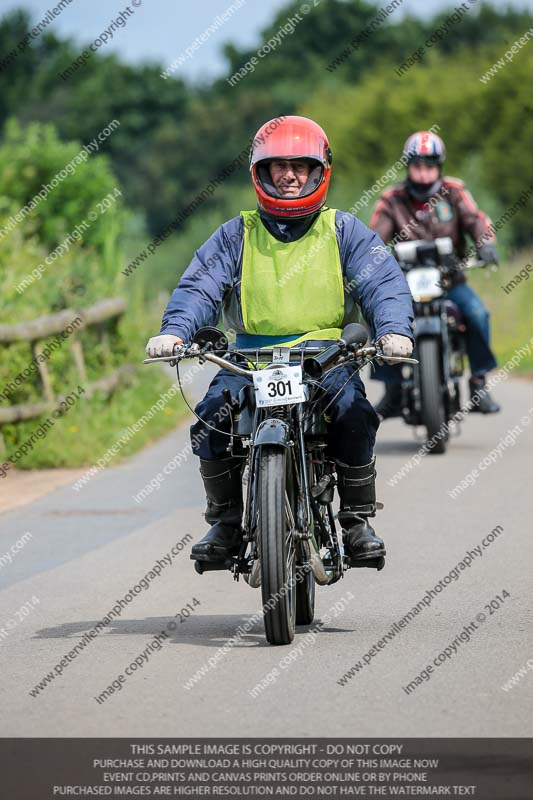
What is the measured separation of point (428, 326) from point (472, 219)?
92 cm

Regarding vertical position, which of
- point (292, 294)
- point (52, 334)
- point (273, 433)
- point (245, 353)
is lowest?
Result: point (52, 334)

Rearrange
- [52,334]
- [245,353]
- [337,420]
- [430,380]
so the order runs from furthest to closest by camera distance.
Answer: [52,334], [430,380], [337,420], [245,353]

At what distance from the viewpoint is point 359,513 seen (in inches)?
279

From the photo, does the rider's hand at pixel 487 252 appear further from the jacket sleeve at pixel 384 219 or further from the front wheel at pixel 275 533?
the front wheel at pixel 275 533

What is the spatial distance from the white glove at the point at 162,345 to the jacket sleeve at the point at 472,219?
→ 22.2 feet

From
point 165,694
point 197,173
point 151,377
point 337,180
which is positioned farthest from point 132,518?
point 197,173

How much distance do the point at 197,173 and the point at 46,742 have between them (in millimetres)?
73261

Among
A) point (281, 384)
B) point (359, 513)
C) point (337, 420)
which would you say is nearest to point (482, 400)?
point (359, 513)

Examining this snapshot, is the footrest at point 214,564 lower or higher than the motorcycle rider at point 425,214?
lower

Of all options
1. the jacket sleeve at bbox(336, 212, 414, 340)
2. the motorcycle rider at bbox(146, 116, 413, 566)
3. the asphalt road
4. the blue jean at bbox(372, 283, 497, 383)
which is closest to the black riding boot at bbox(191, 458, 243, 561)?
the motorcycle rider at bbox(146, 116, 413, 566)

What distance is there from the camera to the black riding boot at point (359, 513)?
7004mm

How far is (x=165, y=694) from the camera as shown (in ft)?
19.2

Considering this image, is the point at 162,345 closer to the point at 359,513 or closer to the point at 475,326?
the point at 359,513

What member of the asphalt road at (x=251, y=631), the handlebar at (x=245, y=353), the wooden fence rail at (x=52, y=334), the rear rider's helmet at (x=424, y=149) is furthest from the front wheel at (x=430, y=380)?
the handlebar at (x=245, y=353)
